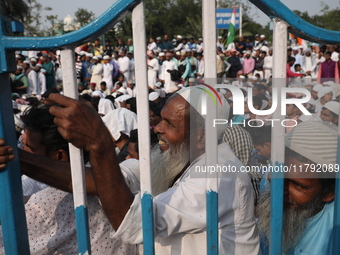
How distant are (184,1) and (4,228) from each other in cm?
4836

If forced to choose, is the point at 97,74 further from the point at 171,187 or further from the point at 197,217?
the point at 197,217

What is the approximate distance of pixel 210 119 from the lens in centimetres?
111

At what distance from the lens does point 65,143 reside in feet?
5.92

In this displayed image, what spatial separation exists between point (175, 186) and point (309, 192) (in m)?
0.62

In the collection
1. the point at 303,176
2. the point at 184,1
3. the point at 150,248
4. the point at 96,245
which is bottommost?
the point at 96,245

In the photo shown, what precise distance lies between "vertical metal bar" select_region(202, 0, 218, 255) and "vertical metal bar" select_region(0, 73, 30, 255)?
61cm

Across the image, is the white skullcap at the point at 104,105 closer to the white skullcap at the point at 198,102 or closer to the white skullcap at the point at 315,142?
the white skullcap at the point at 198,102

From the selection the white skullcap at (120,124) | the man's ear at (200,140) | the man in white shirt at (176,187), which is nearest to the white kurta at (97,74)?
the white skullcap at (120,124)

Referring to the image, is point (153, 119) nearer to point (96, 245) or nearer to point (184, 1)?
point (96, 245)

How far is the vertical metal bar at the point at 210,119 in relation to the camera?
107 centimetres

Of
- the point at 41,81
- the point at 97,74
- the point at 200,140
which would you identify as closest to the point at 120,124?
the point at 200,140

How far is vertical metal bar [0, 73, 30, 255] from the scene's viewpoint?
1.13 meters

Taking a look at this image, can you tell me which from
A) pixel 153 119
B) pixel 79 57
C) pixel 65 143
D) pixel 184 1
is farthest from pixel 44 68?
pixel 184 1

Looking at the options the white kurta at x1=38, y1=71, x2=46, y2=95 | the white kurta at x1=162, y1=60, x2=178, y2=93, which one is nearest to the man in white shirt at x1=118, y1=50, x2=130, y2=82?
the white kurta at x1=162, y1=60, x2=178, y2=93
